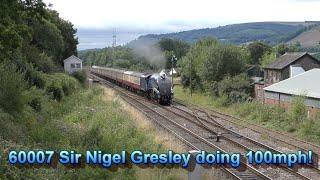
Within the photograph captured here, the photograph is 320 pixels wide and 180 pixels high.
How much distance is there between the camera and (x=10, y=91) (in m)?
18.6

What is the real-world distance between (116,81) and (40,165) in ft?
232

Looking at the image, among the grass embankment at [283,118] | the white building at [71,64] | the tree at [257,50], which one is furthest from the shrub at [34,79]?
the tree at [257,50]

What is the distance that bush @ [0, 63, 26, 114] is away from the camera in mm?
18406

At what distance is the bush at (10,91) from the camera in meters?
18.4

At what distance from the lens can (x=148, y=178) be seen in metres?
14.1

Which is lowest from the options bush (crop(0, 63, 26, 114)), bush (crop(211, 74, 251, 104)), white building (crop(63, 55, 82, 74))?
bush (crop(211, 74, 251, 104))

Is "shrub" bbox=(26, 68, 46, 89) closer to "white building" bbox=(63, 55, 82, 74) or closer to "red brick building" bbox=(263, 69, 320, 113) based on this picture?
"red brick building" bbox=(263, 69, 320, 113)

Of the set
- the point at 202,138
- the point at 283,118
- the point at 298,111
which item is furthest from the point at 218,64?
the point at 202,138

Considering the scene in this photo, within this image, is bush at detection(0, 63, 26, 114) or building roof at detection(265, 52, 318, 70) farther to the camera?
building roof at detection(265, 52, 318, 70)

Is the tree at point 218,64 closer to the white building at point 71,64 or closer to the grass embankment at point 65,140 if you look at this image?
the white building at point 71,64

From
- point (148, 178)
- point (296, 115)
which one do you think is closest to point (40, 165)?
point (148, 178)

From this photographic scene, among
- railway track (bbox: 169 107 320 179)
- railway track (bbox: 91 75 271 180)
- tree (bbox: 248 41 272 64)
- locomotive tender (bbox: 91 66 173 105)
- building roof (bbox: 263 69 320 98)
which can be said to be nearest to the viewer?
railway track (bbox: 91 75 271 180)

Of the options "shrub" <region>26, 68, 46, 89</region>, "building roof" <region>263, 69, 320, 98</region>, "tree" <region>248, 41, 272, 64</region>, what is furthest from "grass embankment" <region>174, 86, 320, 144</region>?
"tree" <region>248, 41, 272, 64</region>

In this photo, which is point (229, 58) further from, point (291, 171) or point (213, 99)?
point (291, 171)
